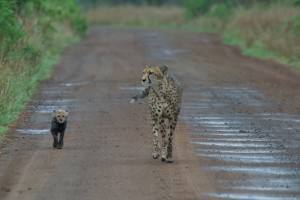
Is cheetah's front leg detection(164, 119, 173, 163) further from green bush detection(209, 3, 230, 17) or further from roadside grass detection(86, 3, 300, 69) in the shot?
green bush detection(209, 3, 230, 17)

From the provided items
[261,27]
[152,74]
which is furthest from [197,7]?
[152,74]

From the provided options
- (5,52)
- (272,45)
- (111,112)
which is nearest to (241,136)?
(111,112)

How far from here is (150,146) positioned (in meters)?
12.9

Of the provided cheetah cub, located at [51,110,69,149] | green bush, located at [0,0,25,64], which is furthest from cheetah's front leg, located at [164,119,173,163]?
green bush, located at [0,0,25,64]

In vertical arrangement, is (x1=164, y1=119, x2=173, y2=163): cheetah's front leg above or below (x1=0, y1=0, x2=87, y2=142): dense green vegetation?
above

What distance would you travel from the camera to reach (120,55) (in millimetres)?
32094

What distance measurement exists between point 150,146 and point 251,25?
25.8 meters

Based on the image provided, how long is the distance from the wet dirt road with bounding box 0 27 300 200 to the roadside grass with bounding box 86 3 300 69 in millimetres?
3892

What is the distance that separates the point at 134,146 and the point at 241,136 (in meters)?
1.93

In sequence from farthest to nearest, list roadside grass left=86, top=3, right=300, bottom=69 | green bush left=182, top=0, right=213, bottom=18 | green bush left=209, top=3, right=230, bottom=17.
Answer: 1. green bush left=182, top=0, right=213, bottom=18
2. green bush left=209, top=3, right=230, bottom=17
3. roadside grass left=86, top=3, right=300, bottom=69

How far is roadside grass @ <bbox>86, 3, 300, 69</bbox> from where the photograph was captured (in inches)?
1168

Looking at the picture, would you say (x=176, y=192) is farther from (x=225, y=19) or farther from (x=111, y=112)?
(x=225, y=19)

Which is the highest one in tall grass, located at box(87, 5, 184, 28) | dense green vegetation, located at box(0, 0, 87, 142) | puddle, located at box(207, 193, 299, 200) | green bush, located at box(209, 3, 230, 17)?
puddle, located at box(207, 193, 299, 200)

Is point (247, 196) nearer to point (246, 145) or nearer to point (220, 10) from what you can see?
point (246, 145)
